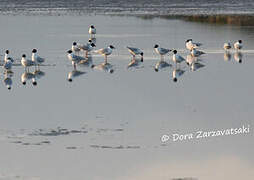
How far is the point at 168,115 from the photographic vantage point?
55.4 feet

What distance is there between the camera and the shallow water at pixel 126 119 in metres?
13.5

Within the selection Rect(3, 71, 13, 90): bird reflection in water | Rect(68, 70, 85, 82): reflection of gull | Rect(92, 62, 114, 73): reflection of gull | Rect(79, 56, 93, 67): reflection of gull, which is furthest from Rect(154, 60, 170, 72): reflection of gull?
Rect(3, 71, 13, 90): bird reflection in water

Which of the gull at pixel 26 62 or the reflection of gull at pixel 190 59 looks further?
the reflection of gull at pixel 190 59

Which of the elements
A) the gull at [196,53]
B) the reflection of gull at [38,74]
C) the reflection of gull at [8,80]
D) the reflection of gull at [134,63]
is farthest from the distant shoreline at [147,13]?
the reflection of gull at [8,80]

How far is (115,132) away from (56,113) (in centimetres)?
213

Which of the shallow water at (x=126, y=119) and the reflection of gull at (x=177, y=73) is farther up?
the shallow water at (x=126, y=119)

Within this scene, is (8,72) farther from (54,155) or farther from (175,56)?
(54,155)

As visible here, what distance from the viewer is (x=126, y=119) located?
54.7 ft

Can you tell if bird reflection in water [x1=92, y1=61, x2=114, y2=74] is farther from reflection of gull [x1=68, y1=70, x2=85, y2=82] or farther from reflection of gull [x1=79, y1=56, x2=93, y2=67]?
reflection of gull [x1=68, y1=70, x2=85, y2=82]

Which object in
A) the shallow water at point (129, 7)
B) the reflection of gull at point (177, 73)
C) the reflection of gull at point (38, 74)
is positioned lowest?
the shallow water at point (129, 7)

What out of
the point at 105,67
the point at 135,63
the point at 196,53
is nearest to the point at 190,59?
the point at 196,53

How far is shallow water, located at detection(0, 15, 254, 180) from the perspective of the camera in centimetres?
1349

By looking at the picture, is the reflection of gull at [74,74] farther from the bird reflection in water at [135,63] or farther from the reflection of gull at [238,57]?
the reflection of gull at [238,57]

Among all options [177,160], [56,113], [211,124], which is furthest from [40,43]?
[177,160]
